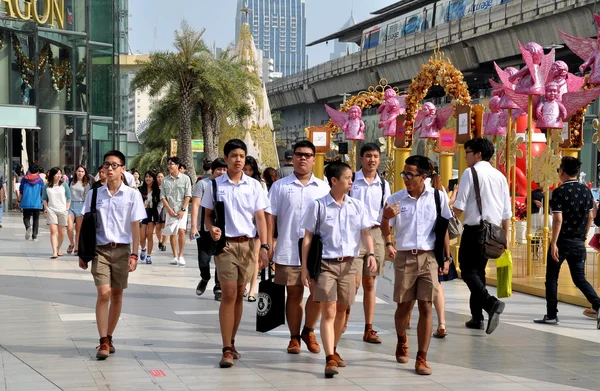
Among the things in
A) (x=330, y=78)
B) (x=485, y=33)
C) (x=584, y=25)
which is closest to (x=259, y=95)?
(x=485, y=33)

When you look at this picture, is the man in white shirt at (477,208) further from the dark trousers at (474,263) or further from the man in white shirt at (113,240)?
the man in white shirt at (113,240)

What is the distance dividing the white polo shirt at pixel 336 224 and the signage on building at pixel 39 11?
28.5 meters

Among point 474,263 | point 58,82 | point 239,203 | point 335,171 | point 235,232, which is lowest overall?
point 474,263

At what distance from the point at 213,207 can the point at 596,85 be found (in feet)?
20.6

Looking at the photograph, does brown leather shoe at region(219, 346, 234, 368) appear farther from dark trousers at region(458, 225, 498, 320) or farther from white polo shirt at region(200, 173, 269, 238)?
dark trousers at region(458, 225, 498, 320)

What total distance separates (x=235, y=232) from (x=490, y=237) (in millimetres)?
2518

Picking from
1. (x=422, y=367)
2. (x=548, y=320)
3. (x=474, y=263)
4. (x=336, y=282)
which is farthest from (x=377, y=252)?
(x=548, y=320)

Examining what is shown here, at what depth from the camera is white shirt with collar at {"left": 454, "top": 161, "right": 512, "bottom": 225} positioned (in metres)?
9.17

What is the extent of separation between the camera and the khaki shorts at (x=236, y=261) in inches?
306

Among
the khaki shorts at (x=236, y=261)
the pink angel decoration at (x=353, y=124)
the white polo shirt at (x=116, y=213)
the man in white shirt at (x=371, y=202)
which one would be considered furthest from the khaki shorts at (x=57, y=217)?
the khaki shorts at (x=236, y=261)

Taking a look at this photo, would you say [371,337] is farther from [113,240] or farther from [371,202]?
[113,240]

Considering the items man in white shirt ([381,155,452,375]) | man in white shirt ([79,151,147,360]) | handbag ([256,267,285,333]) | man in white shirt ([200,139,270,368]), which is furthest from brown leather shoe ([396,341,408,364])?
man in white shirt ([79,151,147,360])

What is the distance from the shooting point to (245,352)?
8.29 metres

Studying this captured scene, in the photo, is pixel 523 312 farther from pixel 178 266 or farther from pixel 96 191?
pixel 178 266
